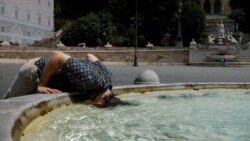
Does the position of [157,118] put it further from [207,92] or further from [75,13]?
[75,13]

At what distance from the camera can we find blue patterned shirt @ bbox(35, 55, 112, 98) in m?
7.86

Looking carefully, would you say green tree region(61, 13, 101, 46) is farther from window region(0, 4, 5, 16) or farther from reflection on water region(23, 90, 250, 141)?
reflection on water region(23, 90, 250, 141)

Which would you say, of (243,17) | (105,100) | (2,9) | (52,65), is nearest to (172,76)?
(105,100)

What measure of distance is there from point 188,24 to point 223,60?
18.4m

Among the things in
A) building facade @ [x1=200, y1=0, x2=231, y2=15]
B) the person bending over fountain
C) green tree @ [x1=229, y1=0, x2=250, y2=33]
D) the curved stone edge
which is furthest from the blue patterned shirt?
building facade @ [x1=200, y1=0, x2=231, y2=15]

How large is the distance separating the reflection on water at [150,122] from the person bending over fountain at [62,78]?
33 cm

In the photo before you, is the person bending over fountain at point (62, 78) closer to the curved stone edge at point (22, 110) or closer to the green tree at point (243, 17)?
the curved stone edge at point (22, 110)

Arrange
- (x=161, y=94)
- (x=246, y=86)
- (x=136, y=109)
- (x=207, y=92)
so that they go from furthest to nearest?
1. (x=246, y=86)
2. (x=207, y=92)
3. (x=161, y=94)
4. (x=136, y=109)

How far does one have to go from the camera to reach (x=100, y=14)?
221 feet

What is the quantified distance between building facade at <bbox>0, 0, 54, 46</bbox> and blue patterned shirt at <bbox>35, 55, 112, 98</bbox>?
169 ft

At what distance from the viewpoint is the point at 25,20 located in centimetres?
6506

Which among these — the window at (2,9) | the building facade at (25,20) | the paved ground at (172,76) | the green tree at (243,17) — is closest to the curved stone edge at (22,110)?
the paved ground at (172,76)

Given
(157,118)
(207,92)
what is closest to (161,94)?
(207,92)

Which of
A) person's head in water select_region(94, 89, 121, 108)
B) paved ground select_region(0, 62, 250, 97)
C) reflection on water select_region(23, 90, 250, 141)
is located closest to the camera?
reflection on water select_region(23, 90, 250, 141)
